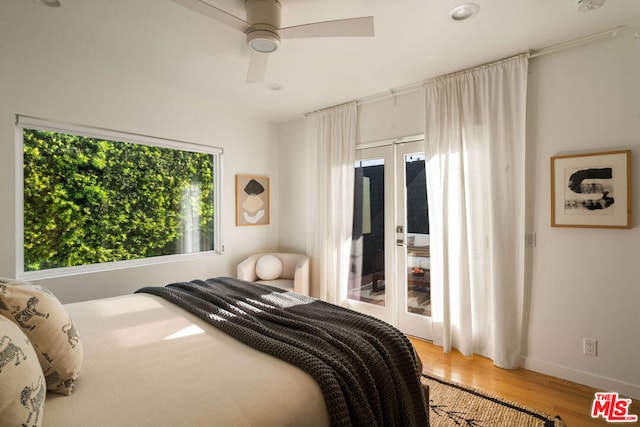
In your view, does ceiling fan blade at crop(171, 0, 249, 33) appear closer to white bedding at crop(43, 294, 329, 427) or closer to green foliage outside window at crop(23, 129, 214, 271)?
white bedding at crop(43, 294, 329, 427)

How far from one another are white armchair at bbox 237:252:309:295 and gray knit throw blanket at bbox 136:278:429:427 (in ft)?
5.51

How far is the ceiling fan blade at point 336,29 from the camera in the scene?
1794mm

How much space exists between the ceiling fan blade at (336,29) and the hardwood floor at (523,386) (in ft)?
8.22

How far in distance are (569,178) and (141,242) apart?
3853mm

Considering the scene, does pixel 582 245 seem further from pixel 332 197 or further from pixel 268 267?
pixel 268 267

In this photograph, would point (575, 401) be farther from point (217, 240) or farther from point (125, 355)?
point (217, 240)

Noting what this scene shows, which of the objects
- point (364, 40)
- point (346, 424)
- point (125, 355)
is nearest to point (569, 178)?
point (364, 40)

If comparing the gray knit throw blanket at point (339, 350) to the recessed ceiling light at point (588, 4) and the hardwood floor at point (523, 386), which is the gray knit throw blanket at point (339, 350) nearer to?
the hardwood floor at point (523, 386)

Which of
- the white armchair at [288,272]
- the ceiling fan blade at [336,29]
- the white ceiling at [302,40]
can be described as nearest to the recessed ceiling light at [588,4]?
the white ceiling at [302,40]

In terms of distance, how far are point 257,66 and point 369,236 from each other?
6.96 feet

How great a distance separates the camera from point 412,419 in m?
1.42

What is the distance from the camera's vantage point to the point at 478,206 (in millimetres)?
2791

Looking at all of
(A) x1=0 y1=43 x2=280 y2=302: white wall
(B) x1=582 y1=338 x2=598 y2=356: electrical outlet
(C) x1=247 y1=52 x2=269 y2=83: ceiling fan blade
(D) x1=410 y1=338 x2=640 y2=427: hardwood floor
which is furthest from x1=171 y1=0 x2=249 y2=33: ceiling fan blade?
(B) x1=582 y1=338 x2=598 y2=356: electrical outlet

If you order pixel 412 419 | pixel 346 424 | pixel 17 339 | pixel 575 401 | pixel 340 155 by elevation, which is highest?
pixel 340 155
